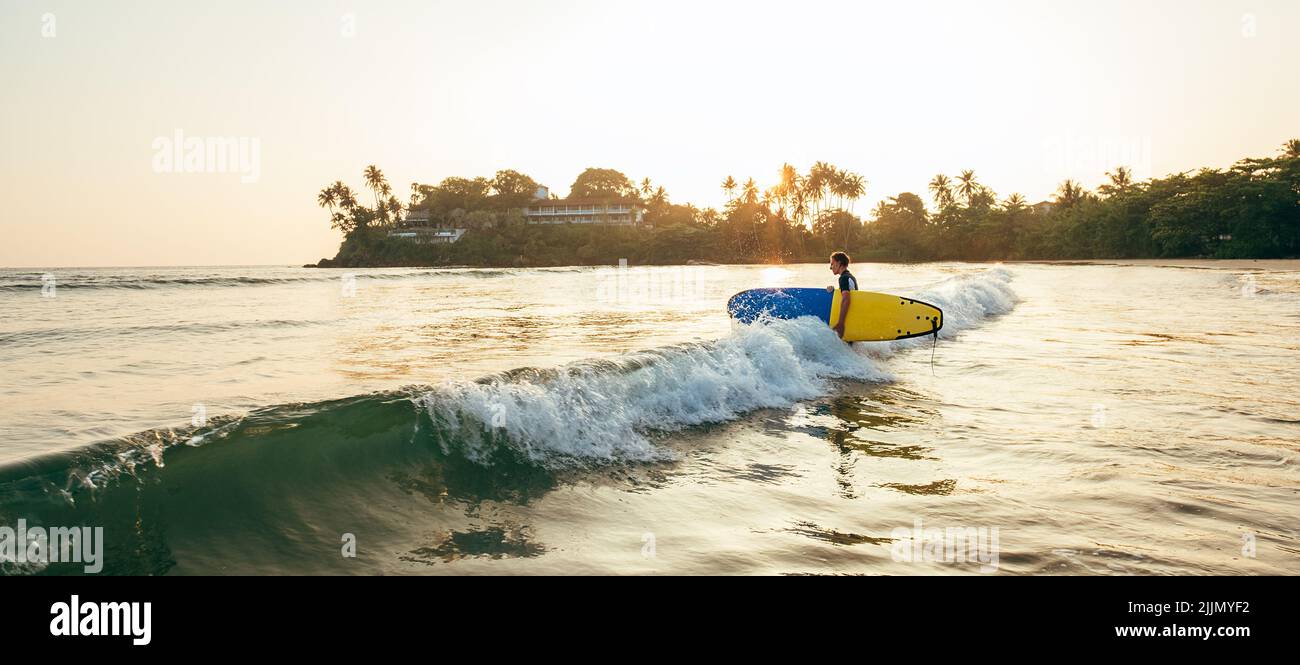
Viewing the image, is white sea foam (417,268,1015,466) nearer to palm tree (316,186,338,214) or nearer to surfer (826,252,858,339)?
surfer (826,252,858,339)

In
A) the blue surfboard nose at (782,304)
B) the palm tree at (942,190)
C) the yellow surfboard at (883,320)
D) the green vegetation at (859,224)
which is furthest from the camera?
the palm tree at (942,190)

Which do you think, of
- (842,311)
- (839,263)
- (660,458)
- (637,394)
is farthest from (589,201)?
(660,458)

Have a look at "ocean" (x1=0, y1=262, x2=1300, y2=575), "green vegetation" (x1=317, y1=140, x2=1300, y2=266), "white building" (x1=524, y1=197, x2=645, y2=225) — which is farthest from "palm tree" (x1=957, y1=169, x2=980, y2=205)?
"ocean" (x1=0, y1=262, x2=1300, y2=575)

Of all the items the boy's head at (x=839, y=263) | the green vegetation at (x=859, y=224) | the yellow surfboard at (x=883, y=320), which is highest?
the green vegetation at (x=859, y=224)

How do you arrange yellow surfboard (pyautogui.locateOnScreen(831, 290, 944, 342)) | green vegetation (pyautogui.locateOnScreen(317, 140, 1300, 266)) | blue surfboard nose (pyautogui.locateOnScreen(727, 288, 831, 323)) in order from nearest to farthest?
1. yellow surfboard (pyautogui.locateOnScreen(831, 290, 944, 342))
2. blue surfboard nose (pyautogui.locateOnScreen(727, 288, 831, 323))
3. green vegetation (pyautogui.locateOnScreen(317, 140, 1300, 266))

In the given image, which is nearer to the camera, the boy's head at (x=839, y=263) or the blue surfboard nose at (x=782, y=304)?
the boy's head at (x=839, y=263)

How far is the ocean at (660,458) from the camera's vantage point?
11.9ft

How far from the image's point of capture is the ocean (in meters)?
3.64

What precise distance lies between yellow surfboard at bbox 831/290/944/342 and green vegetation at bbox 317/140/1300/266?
196ft

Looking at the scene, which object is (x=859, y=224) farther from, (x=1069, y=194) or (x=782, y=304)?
(x=782, y=304)

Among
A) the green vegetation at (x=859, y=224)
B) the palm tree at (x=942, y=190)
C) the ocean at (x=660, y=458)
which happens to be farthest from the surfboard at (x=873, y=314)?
the palm tree at (x=942, y=190)

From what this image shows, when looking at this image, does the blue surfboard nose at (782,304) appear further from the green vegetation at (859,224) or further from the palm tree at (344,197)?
the palm tree at (344,197)

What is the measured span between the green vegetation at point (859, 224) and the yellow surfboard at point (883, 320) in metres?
59.7
